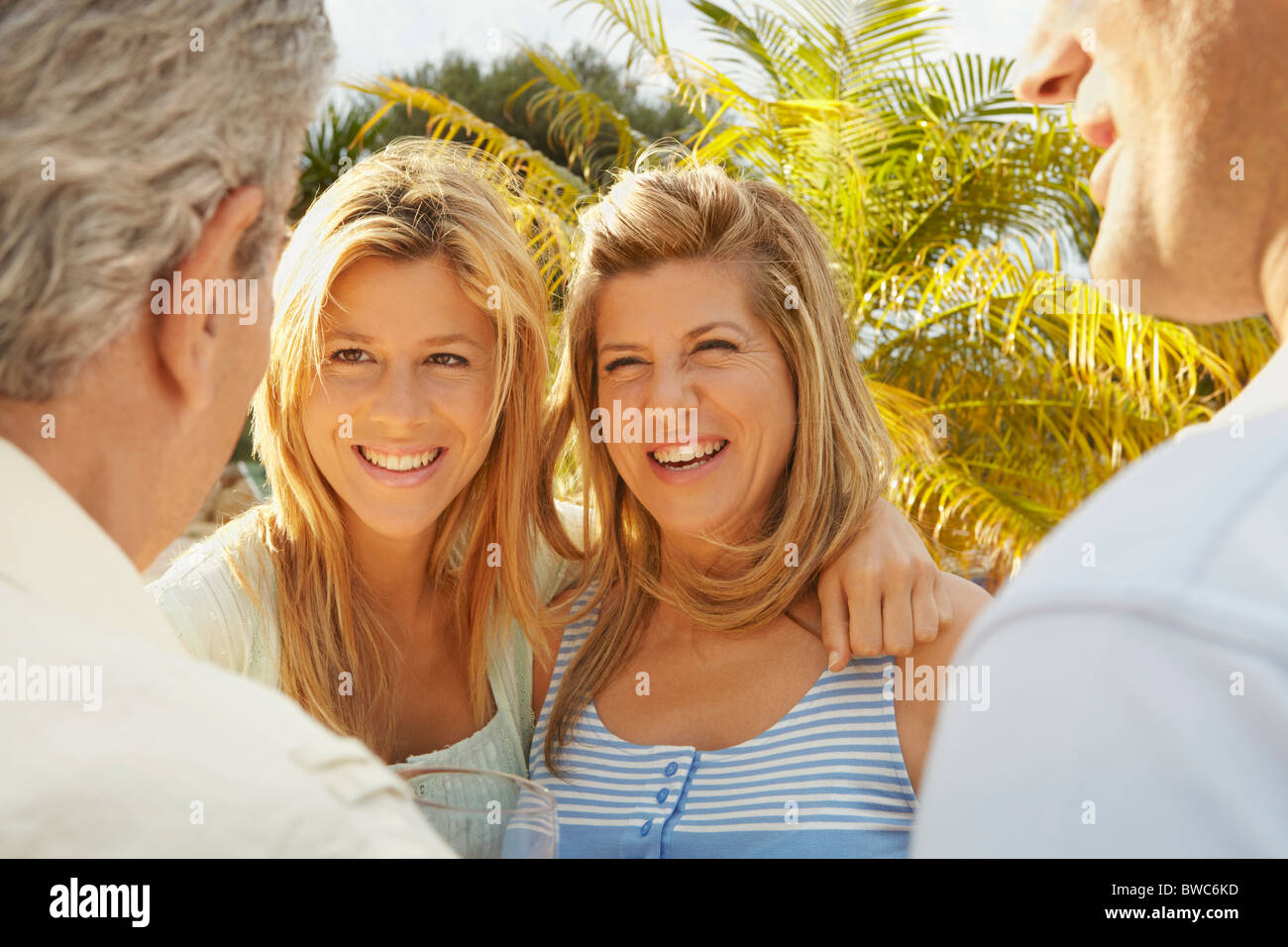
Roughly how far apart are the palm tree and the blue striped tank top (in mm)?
A: 4800

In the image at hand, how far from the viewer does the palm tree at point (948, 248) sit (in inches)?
299

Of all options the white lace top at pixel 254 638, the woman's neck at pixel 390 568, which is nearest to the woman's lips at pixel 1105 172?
the white lace top at pixel 254 638

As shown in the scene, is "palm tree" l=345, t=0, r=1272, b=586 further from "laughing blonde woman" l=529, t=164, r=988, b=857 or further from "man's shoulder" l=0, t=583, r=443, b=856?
"man's shoulder" l=0, t=583, r=443, b=856

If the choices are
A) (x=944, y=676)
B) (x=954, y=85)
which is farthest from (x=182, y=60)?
(x=954, y=85)

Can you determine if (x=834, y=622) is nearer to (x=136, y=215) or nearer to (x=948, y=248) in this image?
(x=136, y=215)

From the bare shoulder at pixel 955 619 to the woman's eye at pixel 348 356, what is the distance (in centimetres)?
151

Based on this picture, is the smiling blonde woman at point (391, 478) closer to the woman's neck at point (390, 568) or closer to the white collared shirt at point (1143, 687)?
the woman's neck at point (390, 568)

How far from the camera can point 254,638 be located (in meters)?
2.69

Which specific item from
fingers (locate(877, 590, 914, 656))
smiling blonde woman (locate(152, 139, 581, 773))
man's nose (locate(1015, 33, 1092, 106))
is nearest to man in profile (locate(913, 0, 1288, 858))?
man's nose (locate(1015, 33, 1092, 106))

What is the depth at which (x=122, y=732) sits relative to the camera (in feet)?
2.50

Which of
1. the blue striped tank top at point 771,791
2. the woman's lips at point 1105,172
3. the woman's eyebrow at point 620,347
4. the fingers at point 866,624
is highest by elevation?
the woman's eyebrow at point 620,347

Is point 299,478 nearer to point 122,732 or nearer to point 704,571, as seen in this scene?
point 704,571

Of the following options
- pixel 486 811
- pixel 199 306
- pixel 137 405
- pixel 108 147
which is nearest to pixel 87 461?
pixel 137 405

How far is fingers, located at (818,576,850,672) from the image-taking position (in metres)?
2.47
